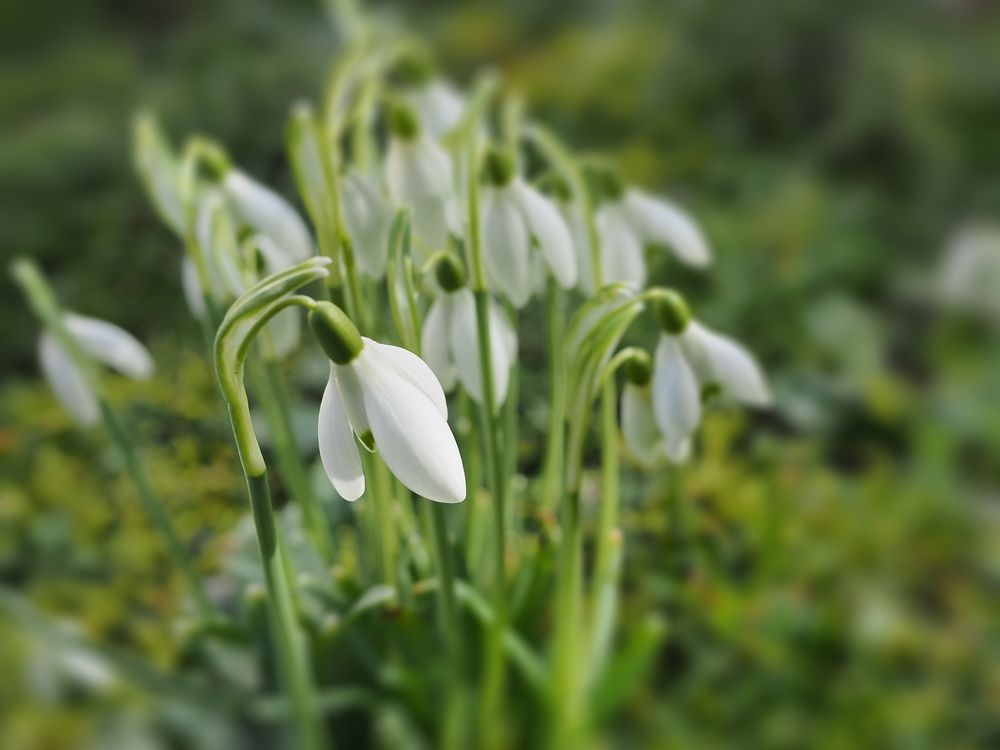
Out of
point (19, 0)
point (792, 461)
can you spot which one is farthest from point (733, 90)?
point (19, 0)

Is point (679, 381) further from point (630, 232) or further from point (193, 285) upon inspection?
point (193, 285)

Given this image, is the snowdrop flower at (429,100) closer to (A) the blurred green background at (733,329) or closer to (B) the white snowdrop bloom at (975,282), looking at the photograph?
(A) the blurred green background at (733,329)

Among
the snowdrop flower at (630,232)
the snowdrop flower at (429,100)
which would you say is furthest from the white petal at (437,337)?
the snowdrop flower at (429,100)

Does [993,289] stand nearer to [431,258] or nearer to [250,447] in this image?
[431,258]

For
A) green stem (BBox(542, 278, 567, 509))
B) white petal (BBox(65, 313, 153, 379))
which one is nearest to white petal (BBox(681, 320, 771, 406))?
green stem (BBox(542, 278, 567, 509))

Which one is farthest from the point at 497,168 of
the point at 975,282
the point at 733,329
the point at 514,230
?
the point at 975,282
